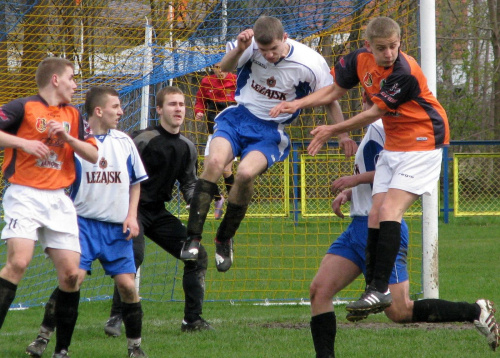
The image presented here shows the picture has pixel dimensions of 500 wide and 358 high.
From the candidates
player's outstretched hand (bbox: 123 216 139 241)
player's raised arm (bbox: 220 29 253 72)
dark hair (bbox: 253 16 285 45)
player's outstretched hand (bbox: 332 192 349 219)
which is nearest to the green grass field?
player's outstretched hand (bbox: 123 216 139 241)

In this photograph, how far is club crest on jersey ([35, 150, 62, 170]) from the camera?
5.10 m

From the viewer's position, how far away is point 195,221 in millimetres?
5883

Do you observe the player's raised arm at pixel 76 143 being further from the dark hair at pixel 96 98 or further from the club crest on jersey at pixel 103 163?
the dark hair at pixel 96 98

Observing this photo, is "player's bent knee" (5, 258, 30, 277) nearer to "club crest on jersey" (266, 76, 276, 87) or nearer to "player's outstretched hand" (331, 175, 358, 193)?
"player's outstretched hand" (331, 175, 358, 193)

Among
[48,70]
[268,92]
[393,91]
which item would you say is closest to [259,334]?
[268,92]

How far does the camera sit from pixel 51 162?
5.16 meters

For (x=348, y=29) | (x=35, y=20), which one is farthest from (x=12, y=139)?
(x=348, y=29)

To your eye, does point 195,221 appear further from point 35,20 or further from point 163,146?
point 35,20

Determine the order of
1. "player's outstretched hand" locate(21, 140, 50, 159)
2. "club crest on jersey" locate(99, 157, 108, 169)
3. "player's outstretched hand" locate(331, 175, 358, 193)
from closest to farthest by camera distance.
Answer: "player's outstretched hand" locate(21, 140, 50, 159), "player's outstretched hand" locate(331, 175, 358, 193), "club crest on jersey" locate(99, 157, 108, 169)

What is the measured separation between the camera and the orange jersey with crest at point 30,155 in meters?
5.06

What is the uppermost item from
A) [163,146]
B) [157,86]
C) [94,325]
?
[157,86]

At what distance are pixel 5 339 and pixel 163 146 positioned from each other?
6.60ft

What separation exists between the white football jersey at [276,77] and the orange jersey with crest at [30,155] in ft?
5.07

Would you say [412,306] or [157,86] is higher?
[157,86]
